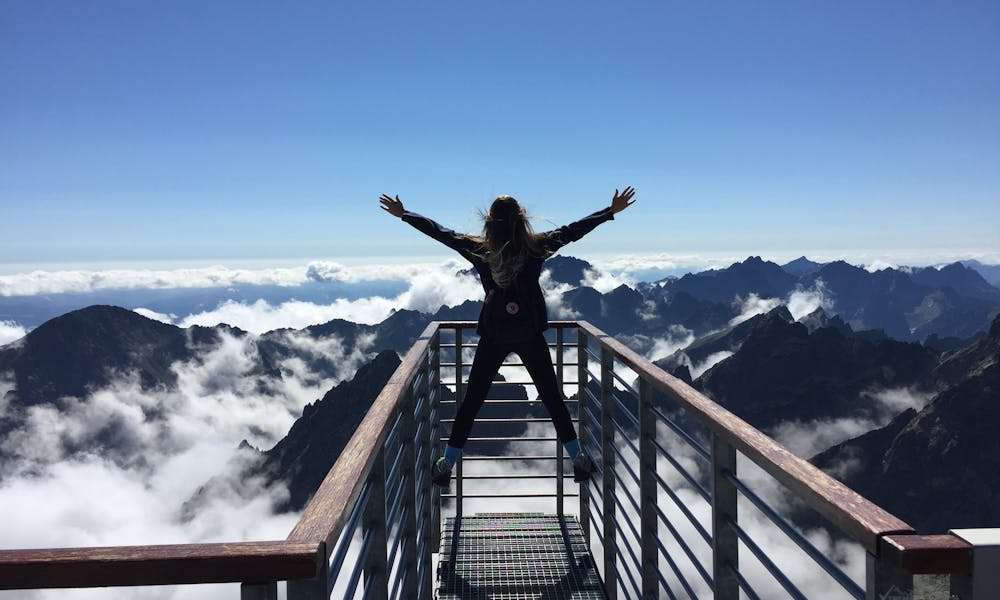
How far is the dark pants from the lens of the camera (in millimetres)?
4430

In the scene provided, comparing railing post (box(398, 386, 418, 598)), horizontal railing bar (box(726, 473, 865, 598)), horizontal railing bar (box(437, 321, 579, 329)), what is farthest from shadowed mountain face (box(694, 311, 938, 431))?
horizontal railing bar (box(726, 473, 865, 598))

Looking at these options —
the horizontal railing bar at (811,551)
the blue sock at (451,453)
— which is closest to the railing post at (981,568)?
the horizontal railing bar at (811,551)

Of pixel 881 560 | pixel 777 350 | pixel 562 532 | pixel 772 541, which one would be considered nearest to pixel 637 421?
pixel 881 560

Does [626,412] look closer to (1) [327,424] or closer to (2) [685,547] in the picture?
(2) [685,547]

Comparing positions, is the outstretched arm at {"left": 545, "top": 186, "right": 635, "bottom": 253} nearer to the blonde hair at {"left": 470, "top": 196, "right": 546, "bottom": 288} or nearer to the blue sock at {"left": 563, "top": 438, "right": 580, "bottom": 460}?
the blonde hair at {"left": 470, "top": 196, "right": 546, "bottom": 288}

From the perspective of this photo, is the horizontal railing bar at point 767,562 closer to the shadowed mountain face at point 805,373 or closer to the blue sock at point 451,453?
the blue sock at point 451,453

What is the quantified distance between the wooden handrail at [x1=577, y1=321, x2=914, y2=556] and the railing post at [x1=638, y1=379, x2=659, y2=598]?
65 centimetres

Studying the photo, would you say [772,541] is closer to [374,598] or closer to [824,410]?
[824,410]

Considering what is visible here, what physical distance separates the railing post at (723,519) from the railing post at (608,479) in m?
2.64

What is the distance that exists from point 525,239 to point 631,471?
168 centimetres

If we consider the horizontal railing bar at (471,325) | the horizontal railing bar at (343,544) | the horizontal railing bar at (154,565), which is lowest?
the horizontal railing bar at (343,544)

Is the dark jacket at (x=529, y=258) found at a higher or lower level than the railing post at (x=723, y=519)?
higher

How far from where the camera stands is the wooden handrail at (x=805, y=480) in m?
1.50

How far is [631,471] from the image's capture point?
427 cm
